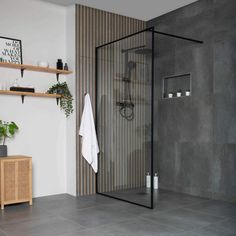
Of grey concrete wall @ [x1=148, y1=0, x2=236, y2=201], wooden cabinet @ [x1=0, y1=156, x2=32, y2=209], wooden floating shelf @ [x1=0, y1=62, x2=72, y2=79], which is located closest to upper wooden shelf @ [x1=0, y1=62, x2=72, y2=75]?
wooden floating shelf @ [x1=0, y1=62, x2=72, y2=79]

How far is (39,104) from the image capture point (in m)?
4.55

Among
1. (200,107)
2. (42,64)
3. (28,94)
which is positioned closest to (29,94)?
(28,94)

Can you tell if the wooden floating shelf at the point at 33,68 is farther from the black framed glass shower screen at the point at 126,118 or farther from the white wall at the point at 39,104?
the black framed glass shower screen at the point at 126,118

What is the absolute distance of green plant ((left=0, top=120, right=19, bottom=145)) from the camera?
4036 mm

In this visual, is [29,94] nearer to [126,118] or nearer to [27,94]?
[27,94]

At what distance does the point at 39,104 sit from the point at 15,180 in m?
1.14

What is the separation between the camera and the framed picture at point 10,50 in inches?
167

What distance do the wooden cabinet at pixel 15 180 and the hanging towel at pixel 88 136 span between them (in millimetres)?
828

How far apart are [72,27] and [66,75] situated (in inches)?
27.5

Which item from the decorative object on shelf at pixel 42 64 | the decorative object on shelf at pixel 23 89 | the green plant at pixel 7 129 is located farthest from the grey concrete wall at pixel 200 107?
the green plant at pixel 7 129

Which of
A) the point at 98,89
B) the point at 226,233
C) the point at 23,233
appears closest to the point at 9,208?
the point at 23,233


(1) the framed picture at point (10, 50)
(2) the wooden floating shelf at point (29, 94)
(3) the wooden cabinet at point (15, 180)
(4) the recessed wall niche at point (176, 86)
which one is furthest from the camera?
(4) the recessed wall niche at point (176, 86)

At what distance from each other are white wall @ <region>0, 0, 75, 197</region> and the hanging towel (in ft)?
0.79

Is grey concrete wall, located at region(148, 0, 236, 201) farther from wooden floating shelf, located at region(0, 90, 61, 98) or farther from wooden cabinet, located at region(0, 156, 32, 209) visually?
wooden cabinet, located at region(0, 156, 32, 209)
